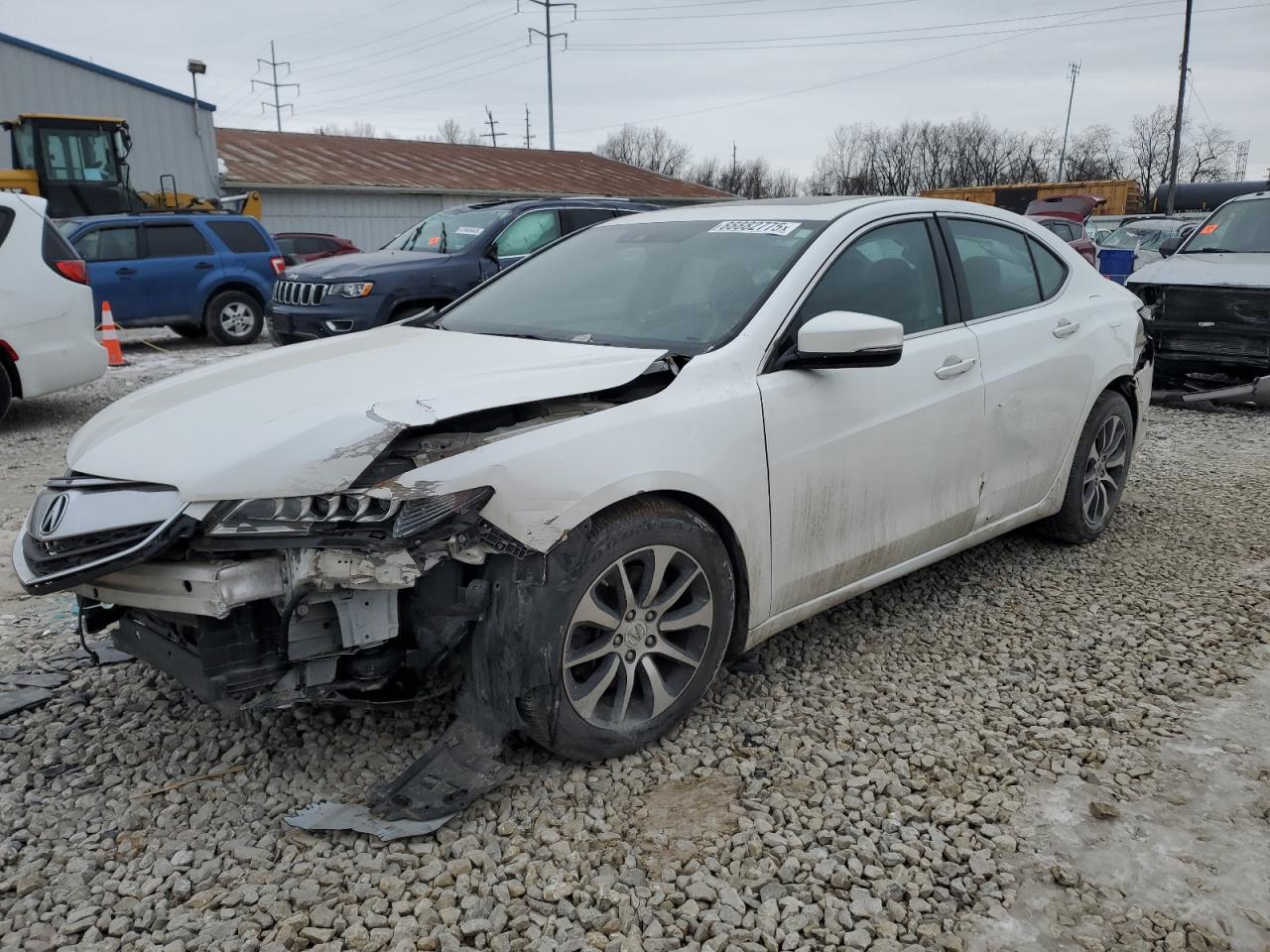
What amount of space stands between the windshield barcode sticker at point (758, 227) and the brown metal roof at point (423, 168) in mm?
27545

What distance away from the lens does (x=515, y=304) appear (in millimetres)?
3969

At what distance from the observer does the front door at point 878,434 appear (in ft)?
10.7

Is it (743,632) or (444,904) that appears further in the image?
(743,632)

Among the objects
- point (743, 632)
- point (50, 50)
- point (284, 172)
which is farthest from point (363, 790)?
point (284, 172)

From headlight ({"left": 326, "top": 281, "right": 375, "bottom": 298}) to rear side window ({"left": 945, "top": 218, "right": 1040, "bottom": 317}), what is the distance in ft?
20.2

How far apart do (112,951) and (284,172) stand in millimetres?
30333

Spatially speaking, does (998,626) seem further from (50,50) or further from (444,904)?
(50,50)

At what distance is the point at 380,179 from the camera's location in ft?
102

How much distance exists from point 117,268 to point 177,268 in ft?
2.27

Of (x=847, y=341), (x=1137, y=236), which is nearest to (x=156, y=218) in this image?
(x=847, y=341)

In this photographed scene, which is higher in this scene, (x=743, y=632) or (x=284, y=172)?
(x=284, y=172)

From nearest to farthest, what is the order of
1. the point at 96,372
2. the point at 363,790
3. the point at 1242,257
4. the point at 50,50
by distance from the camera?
1. the point at 363,790
2. the point at 96,372
3. the point at 1242,257
4. the point at 50,50

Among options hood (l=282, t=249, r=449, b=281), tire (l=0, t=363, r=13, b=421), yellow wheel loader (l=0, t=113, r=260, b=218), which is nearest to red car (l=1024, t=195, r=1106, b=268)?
hood (l=282, t=249, r=449, b=281)

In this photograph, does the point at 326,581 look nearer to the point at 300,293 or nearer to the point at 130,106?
the point at 300,293
